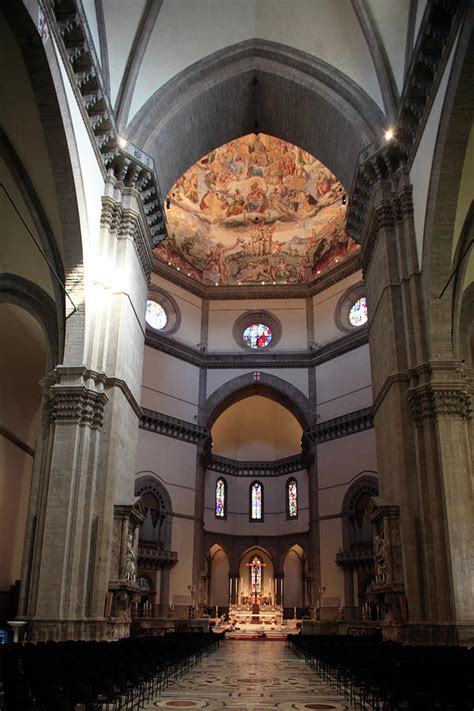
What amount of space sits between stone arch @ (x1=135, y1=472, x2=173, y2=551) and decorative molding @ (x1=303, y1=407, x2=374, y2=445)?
27.4 feet

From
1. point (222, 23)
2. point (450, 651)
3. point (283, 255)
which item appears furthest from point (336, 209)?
point (450, 651)

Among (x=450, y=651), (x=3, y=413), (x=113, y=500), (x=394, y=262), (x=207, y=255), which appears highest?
(x=207, y=255)

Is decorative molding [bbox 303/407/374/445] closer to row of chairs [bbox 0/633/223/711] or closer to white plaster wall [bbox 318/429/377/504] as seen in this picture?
white plaster wall [bbox 318/429/377/504]

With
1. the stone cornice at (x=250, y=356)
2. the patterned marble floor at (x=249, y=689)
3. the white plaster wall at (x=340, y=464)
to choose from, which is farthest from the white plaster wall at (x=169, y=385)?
the patterned marble floor at (x=249, y=689)

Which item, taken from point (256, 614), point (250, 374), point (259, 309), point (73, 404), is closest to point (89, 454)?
point (73, 404)

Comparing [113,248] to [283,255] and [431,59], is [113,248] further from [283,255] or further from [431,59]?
[283,255]

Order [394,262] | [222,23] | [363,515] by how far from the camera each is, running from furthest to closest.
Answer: [363,515]
[222,23]
[394,262]

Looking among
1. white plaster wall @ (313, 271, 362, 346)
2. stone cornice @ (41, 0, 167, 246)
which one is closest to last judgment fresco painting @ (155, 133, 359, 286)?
white plaster wall @ (313, 271, 362, 346)

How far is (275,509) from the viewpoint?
40500 millimetres

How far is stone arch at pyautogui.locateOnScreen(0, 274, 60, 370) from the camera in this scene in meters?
16.0

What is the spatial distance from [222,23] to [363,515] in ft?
73.0

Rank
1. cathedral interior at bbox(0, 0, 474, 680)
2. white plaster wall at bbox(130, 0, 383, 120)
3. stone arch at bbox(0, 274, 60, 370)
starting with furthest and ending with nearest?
white plaster wall at bbox(130, 0, 383, 120)
stone arch at bbox(0, 274, 60, 370)
cathedral interior at bbox(0, 0, 474, 680)

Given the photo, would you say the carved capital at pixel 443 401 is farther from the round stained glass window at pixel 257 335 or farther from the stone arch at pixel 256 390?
the round stained glass window at pixel 257 335

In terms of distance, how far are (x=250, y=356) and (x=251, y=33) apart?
1962cm
